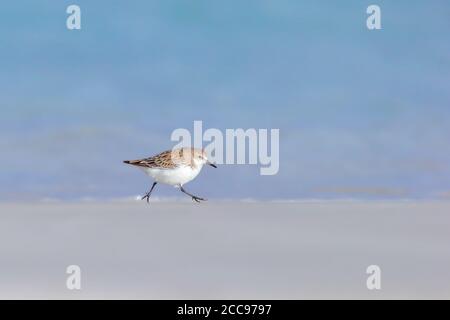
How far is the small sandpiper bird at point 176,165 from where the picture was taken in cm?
905

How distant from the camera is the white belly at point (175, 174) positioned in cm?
905

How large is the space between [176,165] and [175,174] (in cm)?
14

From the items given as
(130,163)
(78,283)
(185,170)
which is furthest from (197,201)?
(78,283)

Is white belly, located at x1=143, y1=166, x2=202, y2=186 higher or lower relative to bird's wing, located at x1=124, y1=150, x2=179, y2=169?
lower

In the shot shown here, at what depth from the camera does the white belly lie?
9047 mm

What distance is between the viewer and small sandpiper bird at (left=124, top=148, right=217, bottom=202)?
9055mm

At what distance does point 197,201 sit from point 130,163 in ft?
3.90

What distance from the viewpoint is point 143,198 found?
9.38 m

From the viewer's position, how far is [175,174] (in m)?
9.08

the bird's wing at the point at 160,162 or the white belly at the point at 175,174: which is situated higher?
the bird's wing at the point at 160,162

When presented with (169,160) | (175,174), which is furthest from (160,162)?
(175,174)

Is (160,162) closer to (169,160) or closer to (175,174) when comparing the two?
(169,160)

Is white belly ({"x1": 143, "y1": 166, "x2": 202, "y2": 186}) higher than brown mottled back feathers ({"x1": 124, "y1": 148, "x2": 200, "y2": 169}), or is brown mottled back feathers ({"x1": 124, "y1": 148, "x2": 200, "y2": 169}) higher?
brown mottled back feathers ({"x1": 124, "y1": 148, "x2": 200, "y2": 169})
